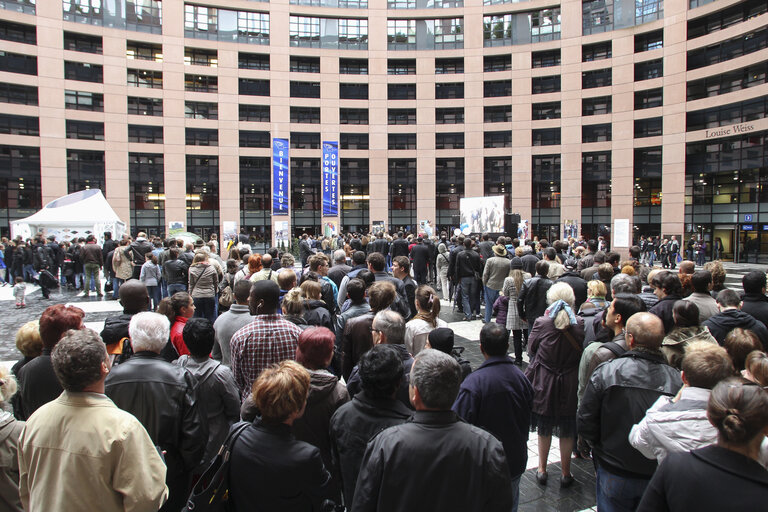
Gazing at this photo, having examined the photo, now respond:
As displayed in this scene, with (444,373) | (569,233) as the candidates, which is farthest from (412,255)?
(569,233)

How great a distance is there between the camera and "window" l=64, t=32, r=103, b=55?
37312 millimetres

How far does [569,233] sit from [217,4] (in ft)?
121

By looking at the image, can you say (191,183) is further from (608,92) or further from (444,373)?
(444,373)

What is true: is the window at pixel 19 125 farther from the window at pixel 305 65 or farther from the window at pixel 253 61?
the window at pixel 305 65

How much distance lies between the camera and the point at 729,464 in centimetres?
205

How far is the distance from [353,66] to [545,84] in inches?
718

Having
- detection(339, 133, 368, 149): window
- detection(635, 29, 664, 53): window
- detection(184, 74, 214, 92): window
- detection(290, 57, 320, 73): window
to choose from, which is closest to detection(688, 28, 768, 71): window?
detection(635, 29, 664, 53): window

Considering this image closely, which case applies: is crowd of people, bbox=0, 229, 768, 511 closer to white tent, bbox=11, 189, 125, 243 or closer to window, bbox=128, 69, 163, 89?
white tent, bbox=11, 189, 125, 243

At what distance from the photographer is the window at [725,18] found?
32906mm

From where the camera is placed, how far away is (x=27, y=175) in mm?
36500

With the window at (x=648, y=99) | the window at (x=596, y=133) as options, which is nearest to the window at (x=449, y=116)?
the window at (x=596, y=133)

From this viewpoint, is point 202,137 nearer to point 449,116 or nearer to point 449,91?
point 449,116

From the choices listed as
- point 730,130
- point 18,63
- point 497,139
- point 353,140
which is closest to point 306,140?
point 353,140

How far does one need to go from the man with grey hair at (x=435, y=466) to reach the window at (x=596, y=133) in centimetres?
4301
